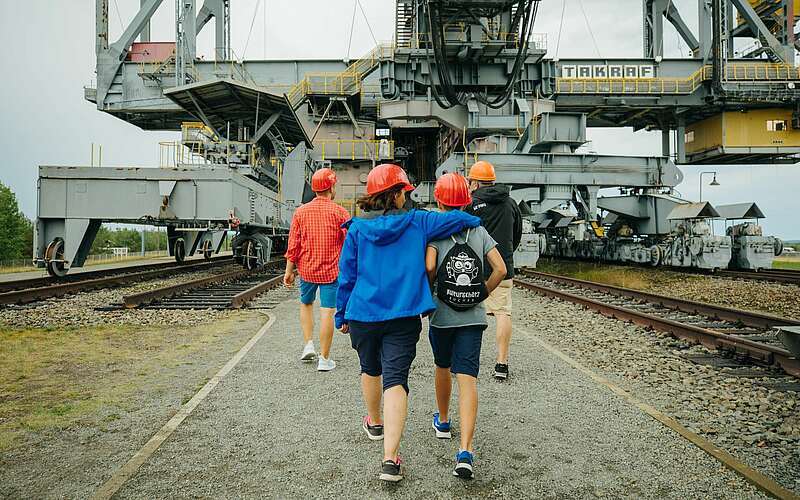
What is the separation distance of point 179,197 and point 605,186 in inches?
480

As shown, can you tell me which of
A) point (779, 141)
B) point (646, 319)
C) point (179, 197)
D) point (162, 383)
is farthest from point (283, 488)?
point (779, 141)

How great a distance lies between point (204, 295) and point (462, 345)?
9270mm

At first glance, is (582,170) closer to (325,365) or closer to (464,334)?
(325,365)

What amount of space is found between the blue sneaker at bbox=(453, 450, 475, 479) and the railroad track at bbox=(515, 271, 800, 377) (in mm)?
3470

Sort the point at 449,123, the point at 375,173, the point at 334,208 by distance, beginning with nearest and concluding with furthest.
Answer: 1. the point at 375,173
2. the point at 334,208
3. the point at 449,123

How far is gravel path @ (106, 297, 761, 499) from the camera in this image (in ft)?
10.3

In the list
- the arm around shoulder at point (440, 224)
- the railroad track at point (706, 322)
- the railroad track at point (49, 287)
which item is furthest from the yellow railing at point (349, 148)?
the arm around shoulder at point (440, 224)

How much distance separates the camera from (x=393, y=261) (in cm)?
322

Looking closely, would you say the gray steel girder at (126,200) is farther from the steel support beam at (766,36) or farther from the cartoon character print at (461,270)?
the steel support beam at (766,36)

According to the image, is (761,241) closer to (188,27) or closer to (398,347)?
(398,347)

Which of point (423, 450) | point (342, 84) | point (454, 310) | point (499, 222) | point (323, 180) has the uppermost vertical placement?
point (342, 84)

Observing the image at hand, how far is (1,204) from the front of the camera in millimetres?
62406

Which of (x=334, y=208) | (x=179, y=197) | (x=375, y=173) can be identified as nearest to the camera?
(x=375, y=173)

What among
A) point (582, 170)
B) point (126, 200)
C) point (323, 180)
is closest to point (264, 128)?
point (126, 200)
